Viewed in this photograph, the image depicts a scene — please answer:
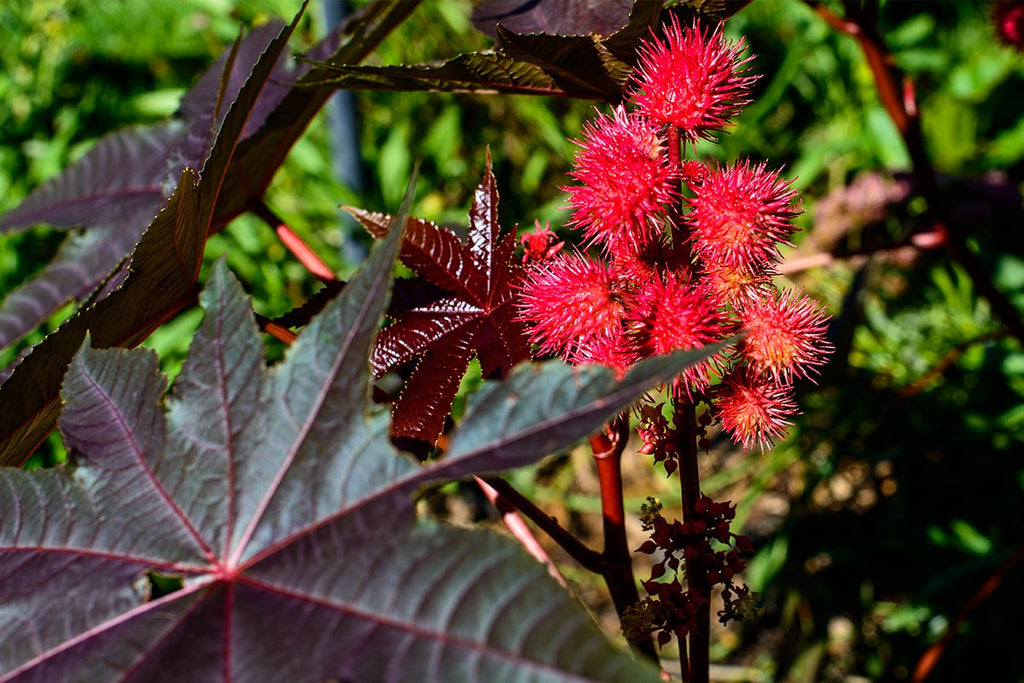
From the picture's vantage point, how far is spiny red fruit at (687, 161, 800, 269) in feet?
2.10

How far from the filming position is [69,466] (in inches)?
24.9

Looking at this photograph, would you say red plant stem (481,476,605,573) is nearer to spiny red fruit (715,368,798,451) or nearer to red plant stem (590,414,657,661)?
red plant stem (590,414,657,661)

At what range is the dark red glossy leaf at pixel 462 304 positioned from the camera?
29.9 inches

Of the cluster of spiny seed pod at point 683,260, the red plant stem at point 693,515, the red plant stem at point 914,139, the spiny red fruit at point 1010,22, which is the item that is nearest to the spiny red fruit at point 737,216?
the cluster of spiny seed pod at point 683,260

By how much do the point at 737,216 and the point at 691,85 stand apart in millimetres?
101

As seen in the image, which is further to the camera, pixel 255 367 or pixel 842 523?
pixel 842 523

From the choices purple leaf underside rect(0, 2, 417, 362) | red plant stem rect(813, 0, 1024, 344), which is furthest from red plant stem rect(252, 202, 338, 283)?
red plant stem rect(813, 0, 1024, 344)

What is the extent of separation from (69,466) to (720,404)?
0.48 metres

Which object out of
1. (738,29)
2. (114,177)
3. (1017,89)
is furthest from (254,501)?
(1017,89)

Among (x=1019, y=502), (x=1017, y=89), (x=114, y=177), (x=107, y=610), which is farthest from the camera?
(x=1017, y=89)

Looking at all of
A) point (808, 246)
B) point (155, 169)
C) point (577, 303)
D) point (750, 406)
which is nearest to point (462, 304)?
point (577, 303)

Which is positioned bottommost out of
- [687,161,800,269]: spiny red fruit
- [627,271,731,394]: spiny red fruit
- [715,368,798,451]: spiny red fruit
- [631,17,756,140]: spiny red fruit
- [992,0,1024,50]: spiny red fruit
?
[715,368,798,451]: spiny red fruit

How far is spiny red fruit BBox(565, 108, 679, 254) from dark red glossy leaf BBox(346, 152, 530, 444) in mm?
103

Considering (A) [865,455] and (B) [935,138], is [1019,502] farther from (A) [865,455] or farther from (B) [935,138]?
(B) [935,138]
